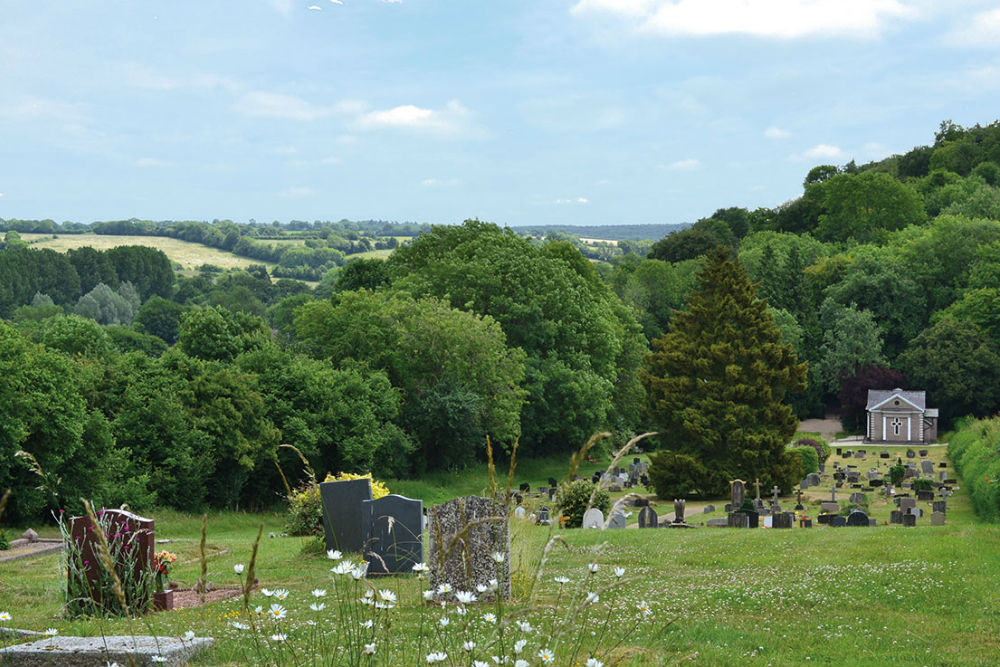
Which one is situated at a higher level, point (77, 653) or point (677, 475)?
point (77, 653)

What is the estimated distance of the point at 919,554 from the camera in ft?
47.8

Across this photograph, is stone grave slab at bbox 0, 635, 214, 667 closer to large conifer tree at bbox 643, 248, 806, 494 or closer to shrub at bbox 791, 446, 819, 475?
large conifer tree at bbox 643, 248, 806, 494

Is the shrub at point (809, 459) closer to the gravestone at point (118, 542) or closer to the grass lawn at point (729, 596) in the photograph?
the grass lawn at point (729, 596)

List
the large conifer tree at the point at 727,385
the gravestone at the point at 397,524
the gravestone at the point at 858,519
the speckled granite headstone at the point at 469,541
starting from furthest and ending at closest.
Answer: the large conifer tree at the point at 727,385
the gravestone at the point at 858,519
the gravestone at the point at 397,524
the speckled granite headstone at the point at 469,541

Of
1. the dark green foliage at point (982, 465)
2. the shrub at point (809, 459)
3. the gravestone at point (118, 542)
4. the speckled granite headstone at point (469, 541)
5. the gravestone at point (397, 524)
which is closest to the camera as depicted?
the speckled granite headstone at point (469, 541)

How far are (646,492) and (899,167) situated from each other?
325 feet

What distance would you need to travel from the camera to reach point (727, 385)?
37562mm

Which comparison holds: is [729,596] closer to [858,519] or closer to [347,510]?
[347,510]

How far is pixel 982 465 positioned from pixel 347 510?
24055 millimetres

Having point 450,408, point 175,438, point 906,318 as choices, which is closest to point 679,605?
point 175,438

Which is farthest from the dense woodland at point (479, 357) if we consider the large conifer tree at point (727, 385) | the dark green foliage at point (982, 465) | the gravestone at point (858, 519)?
the gravestone at point (858, 519)

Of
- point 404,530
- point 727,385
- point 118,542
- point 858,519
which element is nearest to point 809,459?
point 727,385

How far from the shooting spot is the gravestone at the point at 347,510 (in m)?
16.0

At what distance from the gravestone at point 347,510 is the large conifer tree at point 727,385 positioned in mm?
22888
